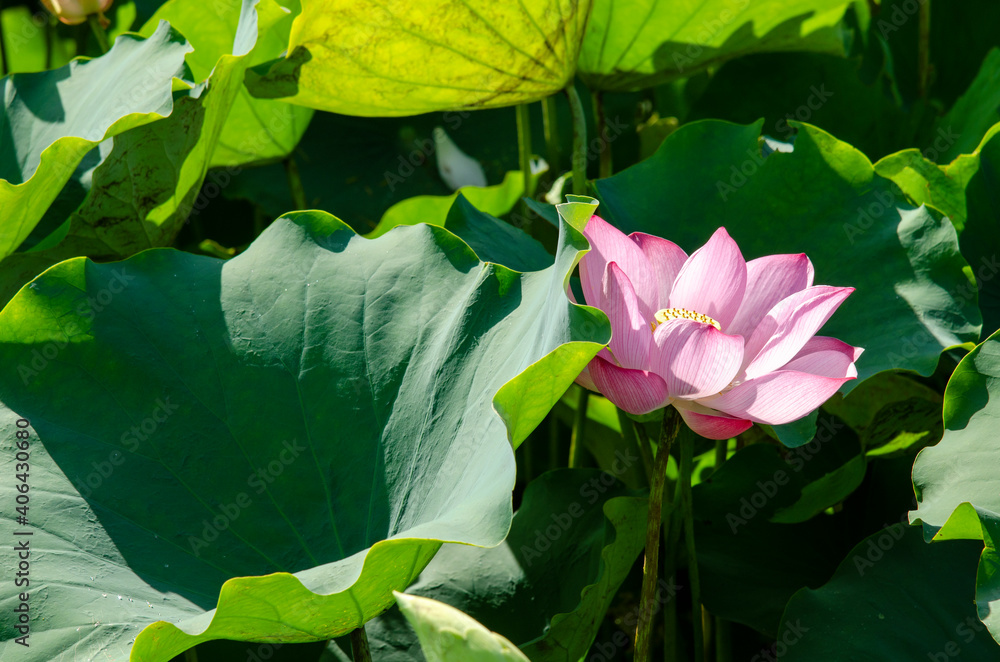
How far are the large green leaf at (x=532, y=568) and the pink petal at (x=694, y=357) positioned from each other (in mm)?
236

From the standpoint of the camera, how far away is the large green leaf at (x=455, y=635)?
51 cm

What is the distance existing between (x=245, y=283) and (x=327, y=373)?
147 millimetres

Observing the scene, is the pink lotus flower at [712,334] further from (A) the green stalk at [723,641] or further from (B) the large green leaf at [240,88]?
(B) the large green leaf at [240,88]

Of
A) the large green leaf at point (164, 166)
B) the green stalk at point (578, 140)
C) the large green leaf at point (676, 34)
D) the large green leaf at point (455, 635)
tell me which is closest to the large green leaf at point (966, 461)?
the large green leaf at point (455, 635)

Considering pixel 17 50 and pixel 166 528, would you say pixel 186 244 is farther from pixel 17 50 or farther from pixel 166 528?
pixel 166 528

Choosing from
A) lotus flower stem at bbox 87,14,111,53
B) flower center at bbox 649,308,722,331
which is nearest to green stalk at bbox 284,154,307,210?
lotus flower stem at bbox 87,14,111,53

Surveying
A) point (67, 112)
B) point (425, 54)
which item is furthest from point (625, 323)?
point (67, 112)

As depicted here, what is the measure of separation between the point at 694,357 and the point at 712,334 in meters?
0.03

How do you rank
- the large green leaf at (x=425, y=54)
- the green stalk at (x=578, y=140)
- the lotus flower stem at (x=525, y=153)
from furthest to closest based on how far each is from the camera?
1. the lotus flower stem at (x=525, y=153)
2. the green stalk at (x=578, y=140)
3. the large green leaf at (x=425, y=54)

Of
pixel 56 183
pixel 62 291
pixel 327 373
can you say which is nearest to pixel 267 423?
pixel 327 373

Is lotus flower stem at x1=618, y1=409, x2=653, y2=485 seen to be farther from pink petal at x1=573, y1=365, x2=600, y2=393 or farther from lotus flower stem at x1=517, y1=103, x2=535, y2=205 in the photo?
lotus flower stem at x1=517, y1=103, x2=535, y2=205

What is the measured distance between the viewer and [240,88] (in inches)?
47.9

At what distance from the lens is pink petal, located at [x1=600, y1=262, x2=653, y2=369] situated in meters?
0.76

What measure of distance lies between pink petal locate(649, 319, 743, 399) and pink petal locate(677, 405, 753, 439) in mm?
27
